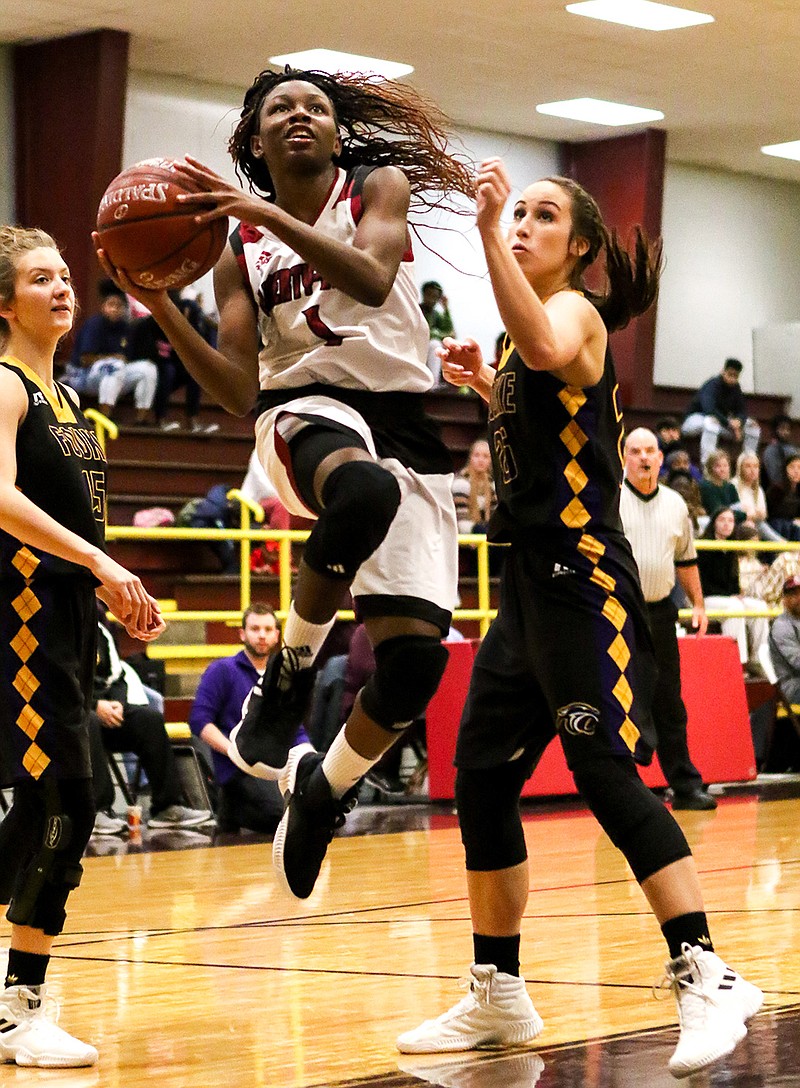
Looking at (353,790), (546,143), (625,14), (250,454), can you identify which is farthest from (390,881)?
(546,143)

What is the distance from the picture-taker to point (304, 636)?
3875mm

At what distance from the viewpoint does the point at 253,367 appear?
13.0 feet

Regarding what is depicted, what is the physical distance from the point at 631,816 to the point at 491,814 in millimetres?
393

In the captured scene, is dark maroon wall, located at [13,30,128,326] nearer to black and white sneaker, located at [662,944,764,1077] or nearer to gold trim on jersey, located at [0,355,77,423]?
gold trim on jersey, located at [0,355,77,423]

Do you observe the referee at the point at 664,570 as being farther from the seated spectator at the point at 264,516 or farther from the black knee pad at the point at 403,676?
the black knee pad at the point at 403,676

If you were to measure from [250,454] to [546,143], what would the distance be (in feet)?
20.4

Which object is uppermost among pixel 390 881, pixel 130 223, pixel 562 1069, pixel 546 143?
pixel 546 143

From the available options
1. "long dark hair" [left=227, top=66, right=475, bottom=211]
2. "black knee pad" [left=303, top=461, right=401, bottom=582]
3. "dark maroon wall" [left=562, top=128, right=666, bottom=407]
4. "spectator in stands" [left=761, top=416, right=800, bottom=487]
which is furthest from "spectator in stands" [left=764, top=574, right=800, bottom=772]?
"dark maroon wall" [left=562, top=128, right=666, bottom=407]

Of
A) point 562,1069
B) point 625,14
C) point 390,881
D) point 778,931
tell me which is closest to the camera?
point 562,1069

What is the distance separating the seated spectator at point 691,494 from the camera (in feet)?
44.4

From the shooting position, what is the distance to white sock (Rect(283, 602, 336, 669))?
387 cm

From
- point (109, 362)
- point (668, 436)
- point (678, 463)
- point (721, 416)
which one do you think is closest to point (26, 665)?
point (109, 362)

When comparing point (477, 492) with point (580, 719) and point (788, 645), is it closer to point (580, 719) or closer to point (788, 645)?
point (788, 645)

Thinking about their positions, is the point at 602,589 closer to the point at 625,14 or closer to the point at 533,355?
the point at 533,355
